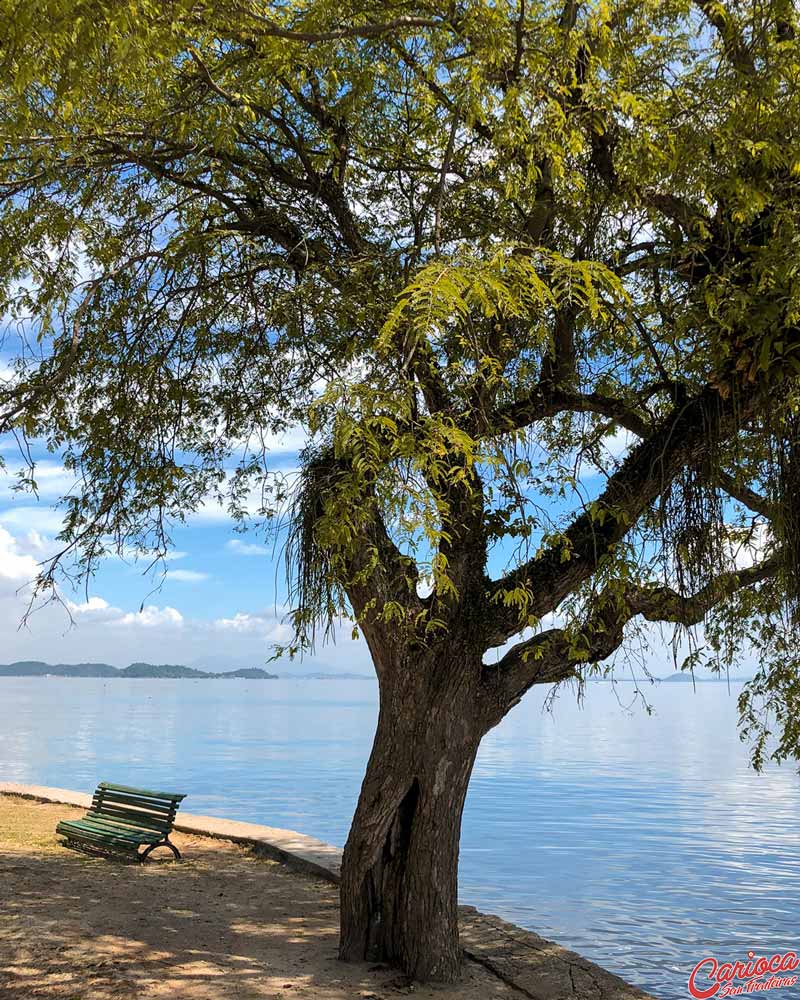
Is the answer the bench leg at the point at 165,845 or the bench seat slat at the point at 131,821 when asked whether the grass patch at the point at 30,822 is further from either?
the bench leg at the point at 165,845

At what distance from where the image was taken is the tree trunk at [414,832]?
788 centimetres

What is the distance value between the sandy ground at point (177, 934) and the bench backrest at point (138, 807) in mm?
489

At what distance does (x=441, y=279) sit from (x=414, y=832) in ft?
15.7

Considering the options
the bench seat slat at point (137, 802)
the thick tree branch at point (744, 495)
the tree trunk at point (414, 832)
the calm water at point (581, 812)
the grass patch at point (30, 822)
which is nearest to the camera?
the tree trunk at point (414, 832)

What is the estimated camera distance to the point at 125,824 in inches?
483

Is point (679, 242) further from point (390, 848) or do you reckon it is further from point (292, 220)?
point (390, 848)

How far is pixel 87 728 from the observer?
199ft

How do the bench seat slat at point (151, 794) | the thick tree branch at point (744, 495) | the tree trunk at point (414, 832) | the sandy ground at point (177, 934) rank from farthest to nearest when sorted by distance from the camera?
the bench seat slat at point (151, 794), the thick tree branch at point (744, 495), the tree trunk at point (414, 832), the sandy ground at point (177, 934)

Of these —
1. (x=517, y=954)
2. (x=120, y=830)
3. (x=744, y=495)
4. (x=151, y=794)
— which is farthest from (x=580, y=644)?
(x=120, y=830)

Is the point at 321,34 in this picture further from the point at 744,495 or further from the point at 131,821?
the point at 131,821

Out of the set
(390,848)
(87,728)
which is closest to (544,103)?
(390,848)

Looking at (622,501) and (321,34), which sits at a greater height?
(321,34)

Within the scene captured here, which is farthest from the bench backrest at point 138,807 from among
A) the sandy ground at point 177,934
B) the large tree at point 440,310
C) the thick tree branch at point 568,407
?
the thick tree branch at point 568,407

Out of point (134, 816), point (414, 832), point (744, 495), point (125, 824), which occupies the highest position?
point (744, 495)
